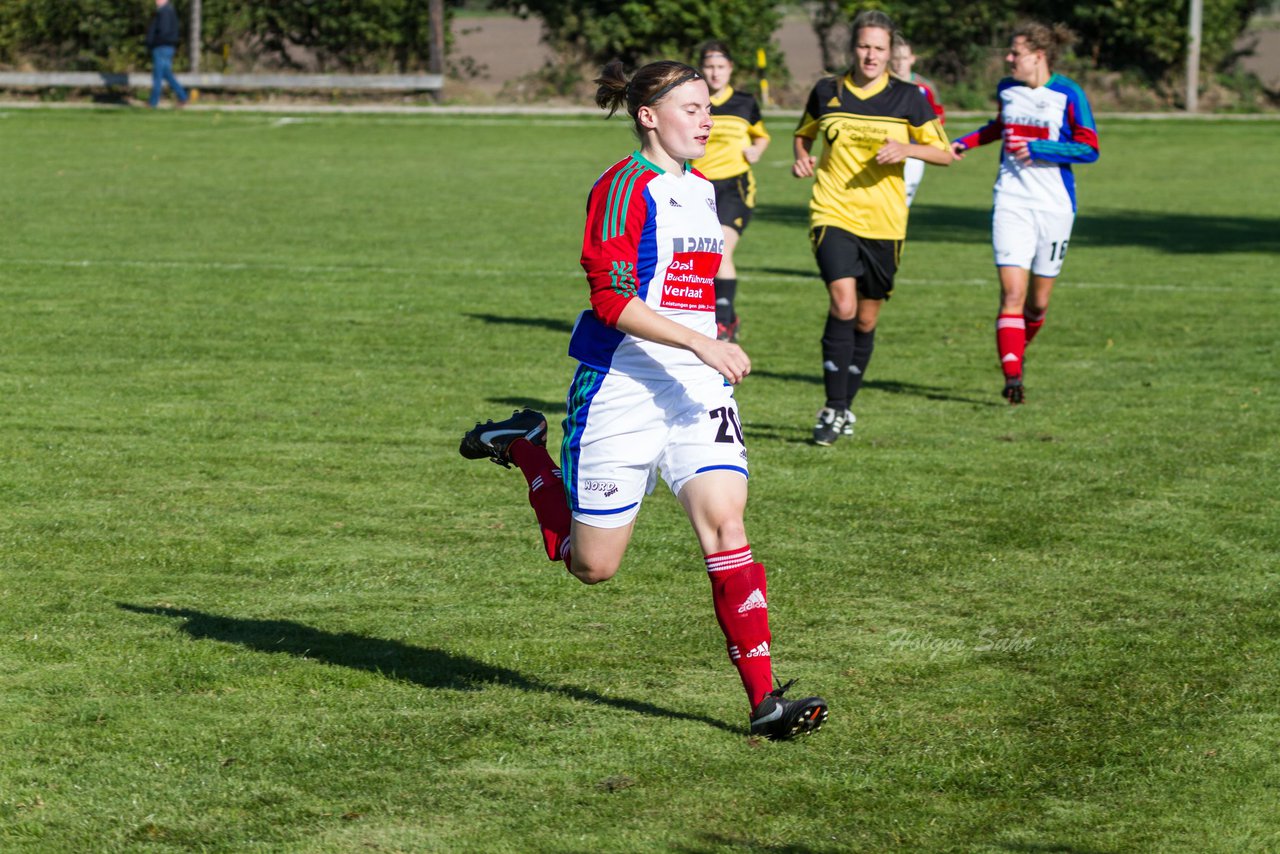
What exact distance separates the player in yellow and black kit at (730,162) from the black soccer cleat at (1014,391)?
2706 millimetres

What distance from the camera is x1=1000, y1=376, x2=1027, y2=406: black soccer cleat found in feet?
36.7

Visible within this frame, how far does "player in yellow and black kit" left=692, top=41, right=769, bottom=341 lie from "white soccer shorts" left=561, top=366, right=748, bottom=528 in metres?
7.96

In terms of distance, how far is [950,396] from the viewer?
11516 millimetres

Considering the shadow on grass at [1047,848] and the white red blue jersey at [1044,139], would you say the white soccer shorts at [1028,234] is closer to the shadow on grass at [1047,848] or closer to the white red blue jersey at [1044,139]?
the white red blue jersey at [1044,139]

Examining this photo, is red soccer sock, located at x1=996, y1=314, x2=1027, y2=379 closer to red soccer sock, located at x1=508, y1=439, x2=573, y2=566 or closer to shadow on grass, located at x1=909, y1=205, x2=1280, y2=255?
red soccer sock, located at x1=508, y1=439, x2=573, y2=566

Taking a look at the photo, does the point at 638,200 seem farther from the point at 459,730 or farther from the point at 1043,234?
the point at 1043,234

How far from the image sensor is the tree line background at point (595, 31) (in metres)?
41.7

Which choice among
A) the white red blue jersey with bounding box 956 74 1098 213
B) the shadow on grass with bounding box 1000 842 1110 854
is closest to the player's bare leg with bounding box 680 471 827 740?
the shadow on grass with bounding box 1000 842 1110 854

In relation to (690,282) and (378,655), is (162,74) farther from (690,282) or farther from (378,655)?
(690,282)

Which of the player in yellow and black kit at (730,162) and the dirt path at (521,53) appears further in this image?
the dirt path at (521,53)

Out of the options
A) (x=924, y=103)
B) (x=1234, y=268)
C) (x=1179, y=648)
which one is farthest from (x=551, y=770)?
(x=1234, y=268)

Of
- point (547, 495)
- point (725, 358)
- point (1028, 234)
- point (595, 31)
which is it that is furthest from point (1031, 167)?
point (595, 31)

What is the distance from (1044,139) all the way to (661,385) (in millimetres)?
6566

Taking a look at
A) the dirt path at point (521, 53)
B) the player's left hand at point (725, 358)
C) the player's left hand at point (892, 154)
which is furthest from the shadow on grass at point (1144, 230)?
the dirt path at point (521, 53)
